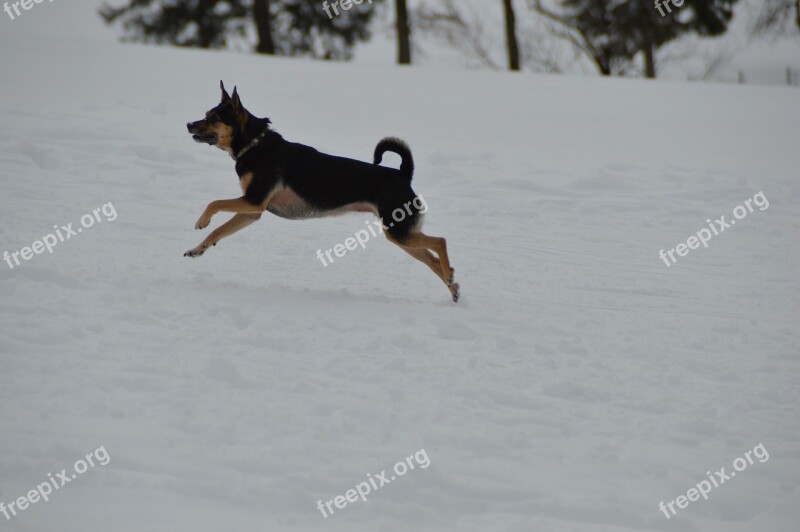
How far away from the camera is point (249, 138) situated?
23.5 ft

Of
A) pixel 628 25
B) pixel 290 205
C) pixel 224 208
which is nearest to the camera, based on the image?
pixel 224 208

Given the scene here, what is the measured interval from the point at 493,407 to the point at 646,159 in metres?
8.35

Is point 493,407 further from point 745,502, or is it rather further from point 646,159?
point 646,159

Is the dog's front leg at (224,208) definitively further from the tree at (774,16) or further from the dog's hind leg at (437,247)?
the tree at (774,16)

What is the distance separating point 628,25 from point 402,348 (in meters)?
27.7

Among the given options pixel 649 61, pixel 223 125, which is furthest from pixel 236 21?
pixel 223 125

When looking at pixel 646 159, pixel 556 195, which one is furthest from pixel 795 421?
pixel 646 159

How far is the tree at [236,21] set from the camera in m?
26.8

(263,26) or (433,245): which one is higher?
(433,245)

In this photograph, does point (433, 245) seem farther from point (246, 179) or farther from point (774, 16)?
point (774, 16)

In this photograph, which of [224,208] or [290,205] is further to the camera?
[290,205]

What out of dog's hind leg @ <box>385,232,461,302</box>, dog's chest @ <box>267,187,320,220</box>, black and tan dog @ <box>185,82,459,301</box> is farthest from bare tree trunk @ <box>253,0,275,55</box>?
dog's hind leg @ <box>385,232,461,302</box>

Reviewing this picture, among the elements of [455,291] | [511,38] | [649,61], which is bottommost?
[649,61]

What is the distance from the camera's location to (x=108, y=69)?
16.7m
